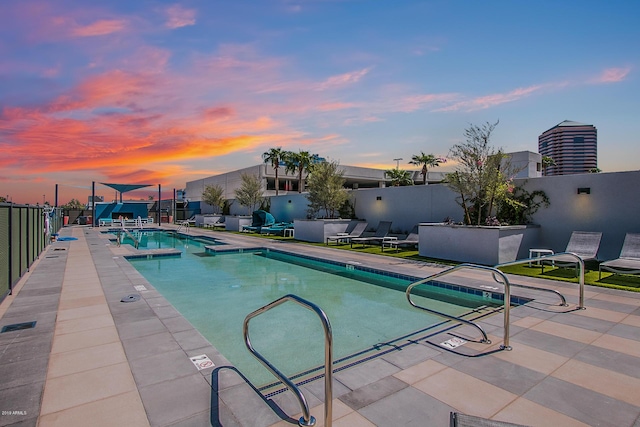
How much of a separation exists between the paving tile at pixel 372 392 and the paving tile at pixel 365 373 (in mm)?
74

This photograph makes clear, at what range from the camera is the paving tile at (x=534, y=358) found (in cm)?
329

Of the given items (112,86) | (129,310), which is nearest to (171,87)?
(112,86)

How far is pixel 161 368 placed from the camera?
10.7 feet

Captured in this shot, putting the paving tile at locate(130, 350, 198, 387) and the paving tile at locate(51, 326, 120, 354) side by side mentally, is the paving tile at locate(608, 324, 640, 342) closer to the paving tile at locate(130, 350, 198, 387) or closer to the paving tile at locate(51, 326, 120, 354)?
the paving tile at locate(130, 350, 198, 387)

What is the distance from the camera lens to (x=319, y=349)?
4586mm

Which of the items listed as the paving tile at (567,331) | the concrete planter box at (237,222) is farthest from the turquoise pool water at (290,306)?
the concrete planter box at (237,222)

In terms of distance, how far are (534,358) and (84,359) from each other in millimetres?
4589

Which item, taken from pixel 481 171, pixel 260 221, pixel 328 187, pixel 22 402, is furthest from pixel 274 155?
pixel 22 402

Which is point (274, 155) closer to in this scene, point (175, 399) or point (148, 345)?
point (148, 345)

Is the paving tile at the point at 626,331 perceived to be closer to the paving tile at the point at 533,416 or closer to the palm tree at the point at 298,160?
the paving tile at the point at 533,416

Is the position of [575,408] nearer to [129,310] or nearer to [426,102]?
[129,310]

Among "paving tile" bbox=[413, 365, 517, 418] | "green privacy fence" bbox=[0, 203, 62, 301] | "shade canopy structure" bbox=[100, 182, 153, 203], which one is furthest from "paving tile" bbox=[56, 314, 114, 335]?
"shade canopy structure" bbox=[100, 182, 153, 203]

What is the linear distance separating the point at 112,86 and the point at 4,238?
6.77 metres

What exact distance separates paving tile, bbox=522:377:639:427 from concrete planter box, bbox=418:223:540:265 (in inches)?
260
